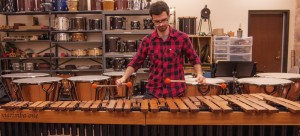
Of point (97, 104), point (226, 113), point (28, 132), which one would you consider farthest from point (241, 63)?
point (28, 132)

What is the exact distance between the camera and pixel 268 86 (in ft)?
13.1

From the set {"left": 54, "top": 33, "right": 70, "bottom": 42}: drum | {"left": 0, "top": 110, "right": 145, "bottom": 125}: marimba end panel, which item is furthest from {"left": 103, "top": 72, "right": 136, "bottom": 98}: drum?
{"left": 0, "top": 110, "right": 145, "bottom": 125}: marimba end panel

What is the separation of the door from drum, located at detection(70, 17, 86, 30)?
4084 mm

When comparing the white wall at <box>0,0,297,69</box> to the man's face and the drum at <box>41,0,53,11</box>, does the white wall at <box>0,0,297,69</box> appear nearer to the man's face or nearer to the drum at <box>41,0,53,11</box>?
the drum at <box>41,0,53,11</box>

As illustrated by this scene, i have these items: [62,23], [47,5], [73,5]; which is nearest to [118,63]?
[62,23]

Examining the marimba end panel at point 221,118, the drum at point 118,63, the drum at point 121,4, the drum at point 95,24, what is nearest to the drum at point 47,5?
the drum at point 95,24

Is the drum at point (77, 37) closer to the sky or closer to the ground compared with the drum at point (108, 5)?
closer to the ground

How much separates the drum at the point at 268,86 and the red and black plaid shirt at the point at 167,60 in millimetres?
1410

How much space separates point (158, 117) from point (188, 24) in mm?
5021

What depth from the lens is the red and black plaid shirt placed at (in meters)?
3.02

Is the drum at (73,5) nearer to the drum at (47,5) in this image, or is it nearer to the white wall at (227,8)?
the drum at (47,5)

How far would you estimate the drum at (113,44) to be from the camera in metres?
7.07

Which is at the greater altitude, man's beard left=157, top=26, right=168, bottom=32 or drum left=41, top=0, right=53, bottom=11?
drum left=41, top=0, right=53, bottom=11

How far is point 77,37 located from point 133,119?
16.9ft
